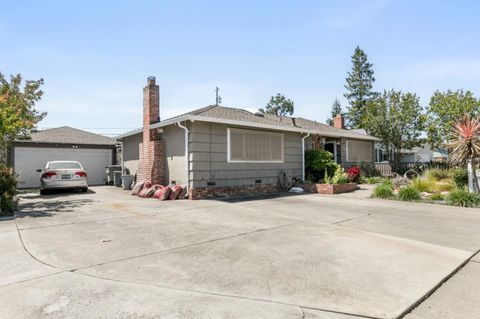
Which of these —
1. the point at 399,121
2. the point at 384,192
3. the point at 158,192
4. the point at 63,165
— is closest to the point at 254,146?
the point at 158,192

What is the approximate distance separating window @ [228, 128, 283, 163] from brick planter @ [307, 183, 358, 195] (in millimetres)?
1951

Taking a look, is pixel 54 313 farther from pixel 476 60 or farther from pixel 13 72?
pixel 476 60

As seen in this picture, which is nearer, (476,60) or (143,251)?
(143,251)

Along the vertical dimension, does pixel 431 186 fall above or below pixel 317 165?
below

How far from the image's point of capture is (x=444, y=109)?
87.6ft

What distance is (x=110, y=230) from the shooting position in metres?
6.34

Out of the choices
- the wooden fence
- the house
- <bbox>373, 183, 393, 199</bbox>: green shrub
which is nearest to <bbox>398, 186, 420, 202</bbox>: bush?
<bbox>373, 183, 393, 199</bbox>: green shrub

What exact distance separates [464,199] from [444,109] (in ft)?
67.0

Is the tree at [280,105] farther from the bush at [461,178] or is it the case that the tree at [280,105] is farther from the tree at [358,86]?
the bush at [461,178]

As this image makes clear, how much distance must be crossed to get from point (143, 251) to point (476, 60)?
19.5 m

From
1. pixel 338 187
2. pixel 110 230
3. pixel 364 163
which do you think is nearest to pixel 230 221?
pixel 110 230

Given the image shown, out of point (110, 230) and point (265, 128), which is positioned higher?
point (265, 128)

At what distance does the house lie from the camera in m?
11.7

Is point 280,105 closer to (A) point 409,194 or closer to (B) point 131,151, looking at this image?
(B) point 131,151
